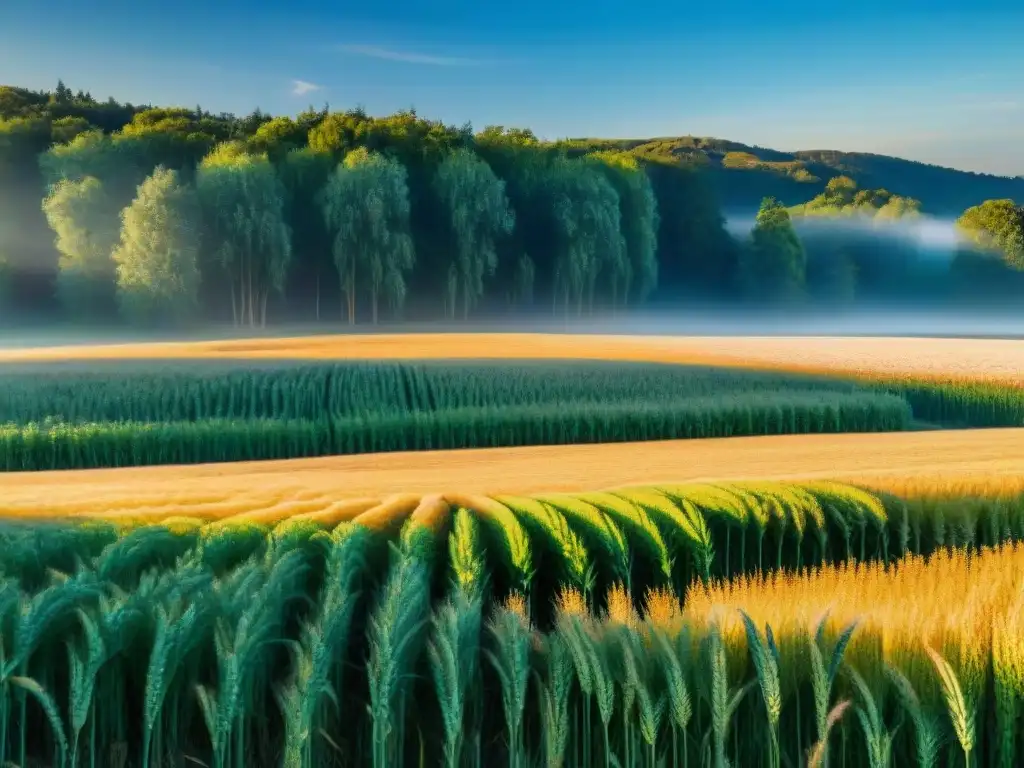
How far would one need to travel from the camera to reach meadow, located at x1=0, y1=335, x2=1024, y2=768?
15.0ft

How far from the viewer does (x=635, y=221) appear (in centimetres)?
7419

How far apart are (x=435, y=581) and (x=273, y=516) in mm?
1449

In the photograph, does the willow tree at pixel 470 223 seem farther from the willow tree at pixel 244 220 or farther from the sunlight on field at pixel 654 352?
the sunlight on field at pixel 654 352

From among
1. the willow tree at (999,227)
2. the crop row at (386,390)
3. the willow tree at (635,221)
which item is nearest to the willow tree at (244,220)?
the willow tree at (635,221)

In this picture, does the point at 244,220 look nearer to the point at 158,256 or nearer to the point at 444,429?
the point at 158,256

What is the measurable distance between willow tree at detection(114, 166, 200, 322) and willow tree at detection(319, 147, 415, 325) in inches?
378

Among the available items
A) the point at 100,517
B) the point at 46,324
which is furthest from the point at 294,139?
the point at 100,517

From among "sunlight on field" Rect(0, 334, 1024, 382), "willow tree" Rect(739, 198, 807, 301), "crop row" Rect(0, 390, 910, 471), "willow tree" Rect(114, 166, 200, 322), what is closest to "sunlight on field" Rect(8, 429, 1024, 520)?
"crop row" Rect(0, 390, 910, 471)

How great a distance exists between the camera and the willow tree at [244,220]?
55.3 metres

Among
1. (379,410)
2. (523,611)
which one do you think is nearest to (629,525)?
(523,611)

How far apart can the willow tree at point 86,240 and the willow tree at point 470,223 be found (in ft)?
70.1

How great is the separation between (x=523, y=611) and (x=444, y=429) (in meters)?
13.5

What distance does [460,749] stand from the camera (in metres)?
4.98

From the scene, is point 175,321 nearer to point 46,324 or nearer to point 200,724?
point 46,324
